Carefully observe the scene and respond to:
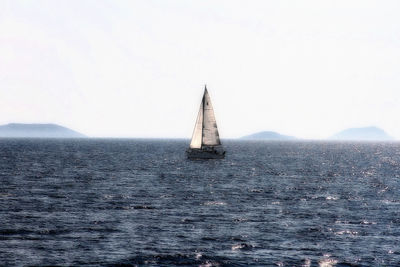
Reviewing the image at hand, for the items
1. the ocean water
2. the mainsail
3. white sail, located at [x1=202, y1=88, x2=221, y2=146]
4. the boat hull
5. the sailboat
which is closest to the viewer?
the ocean water

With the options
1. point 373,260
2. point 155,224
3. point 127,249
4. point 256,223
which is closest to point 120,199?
point 155,224

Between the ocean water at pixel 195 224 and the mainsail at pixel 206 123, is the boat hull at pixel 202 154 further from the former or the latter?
the ocean water at pixel 195 224

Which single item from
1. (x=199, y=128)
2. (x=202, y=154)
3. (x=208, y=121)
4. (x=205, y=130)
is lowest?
(x=202, y=154)

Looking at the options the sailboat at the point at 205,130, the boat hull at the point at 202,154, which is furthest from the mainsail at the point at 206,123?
the boat hull at the point at 202,154

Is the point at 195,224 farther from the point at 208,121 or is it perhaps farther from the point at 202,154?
the point at 202,154

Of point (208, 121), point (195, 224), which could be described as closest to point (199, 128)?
point (208, 121)

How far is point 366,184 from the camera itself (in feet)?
276

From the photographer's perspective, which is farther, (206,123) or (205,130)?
(205,130)

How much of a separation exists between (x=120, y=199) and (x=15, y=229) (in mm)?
19102

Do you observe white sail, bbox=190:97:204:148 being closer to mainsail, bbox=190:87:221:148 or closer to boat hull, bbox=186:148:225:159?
mainsail, bbox=190:87:221:148

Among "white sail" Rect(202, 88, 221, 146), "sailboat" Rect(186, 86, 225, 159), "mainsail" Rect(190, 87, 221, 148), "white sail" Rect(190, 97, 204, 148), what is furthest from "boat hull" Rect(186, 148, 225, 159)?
"white sail" Rect(202, 88, 221, 146)

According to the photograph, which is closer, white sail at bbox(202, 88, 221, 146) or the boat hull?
white sail at bbox(202, 88, 221, 146)

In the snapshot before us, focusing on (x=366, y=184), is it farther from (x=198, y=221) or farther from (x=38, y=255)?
(x=38, y=255)

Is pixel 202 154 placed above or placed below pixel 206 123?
below
